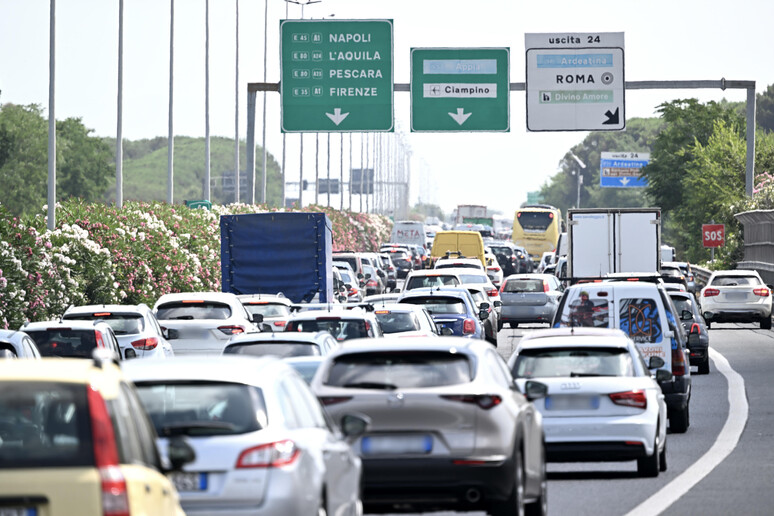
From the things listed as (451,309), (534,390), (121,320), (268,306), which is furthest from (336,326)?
(451,309)

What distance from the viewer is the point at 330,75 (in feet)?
138

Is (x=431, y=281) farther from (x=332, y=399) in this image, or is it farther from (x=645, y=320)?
(x=332, y=399)

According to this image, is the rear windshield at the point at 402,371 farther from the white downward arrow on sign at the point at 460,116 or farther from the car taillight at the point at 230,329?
the white downward arrow on sign at the point at 460,116

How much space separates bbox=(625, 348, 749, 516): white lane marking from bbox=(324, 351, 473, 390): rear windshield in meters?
2.00

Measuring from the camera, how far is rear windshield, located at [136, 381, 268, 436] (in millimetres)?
8906

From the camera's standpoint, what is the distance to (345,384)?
457 inches

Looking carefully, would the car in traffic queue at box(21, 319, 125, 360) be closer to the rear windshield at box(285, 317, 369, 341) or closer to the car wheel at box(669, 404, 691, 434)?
the rear windshield at box(285, 317, 369, 341)

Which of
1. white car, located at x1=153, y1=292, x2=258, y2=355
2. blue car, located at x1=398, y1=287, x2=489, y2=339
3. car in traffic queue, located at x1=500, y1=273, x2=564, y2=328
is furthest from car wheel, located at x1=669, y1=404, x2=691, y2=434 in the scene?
car in traffic queue, located at x1=500, y1=273, x2=564, y2=328

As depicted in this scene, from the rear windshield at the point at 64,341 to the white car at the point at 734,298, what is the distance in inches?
991

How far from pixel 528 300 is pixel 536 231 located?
60.8 meters

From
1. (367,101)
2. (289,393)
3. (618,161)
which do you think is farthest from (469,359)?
(618,161)

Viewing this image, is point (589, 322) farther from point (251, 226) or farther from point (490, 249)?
point (490, 249)

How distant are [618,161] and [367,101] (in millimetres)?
115562

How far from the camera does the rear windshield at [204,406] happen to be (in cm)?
891
